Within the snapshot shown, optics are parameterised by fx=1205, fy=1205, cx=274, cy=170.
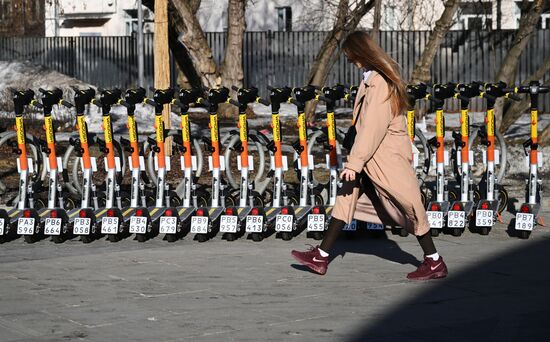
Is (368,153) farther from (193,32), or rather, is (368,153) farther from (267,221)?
(193,32)

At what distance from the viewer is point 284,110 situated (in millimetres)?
28859

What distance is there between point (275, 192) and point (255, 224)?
55 cm

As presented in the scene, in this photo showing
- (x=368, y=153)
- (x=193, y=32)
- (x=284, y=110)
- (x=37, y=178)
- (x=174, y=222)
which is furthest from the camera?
(x=284, y=110)

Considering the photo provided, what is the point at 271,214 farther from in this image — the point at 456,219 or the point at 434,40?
the point at 434,40

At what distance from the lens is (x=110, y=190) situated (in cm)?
1181

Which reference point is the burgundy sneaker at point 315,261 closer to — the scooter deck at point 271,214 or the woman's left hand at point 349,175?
the woman's left hand at point 349,175

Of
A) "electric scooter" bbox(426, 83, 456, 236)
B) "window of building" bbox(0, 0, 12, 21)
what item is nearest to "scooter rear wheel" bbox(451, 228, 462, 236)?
"electric scooter" bbox(426, 83, 456, 236)

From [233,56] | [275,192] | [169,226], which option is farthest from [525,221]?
[233,56]

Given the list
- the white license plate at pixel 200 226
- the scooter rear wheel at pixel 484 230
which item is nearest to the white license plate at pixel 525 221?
the scooter rear wheel at pixel 484 230

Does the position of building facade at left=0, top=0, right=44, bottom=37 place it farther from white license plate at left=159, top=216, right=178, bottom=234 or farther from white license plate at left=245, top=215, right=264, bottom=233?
white license plate at left=245, top=215, right=264, bottom=233

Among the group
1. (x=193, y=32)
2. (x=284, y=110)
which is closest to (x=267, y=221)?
(x=193, y=32)

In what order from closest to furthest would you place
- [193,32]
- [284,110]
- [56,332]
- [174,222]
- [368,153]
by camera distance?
1. [56,332]
2. [368,153]
3. [174,222]
4. [193,32]
5. [284,110]

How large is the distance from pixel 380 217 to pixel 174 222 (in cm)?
244

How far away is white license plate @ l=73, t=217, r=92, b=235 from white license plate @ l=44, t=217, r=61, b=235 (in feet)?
0.51
